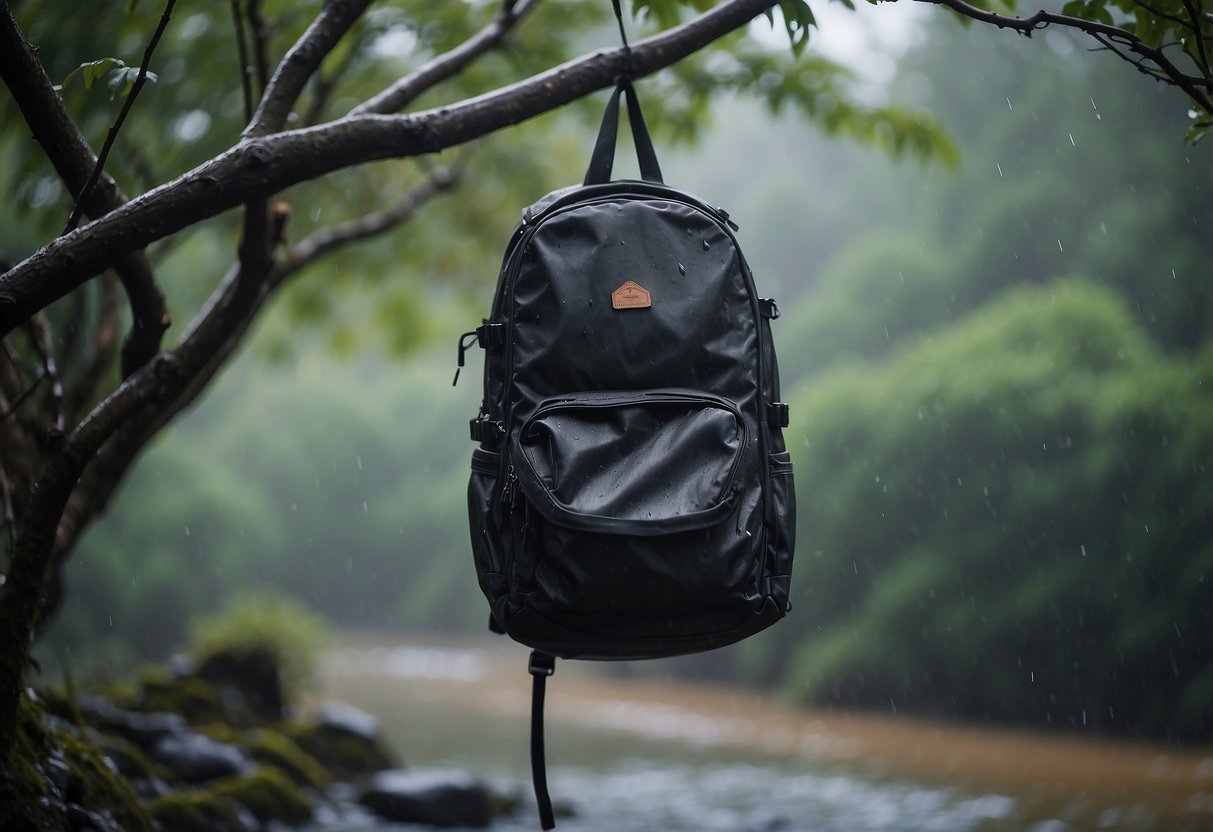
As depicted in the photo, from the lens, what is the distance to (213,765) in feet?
19.0

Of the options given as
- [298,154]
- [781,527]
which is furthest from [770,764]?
[298,154]

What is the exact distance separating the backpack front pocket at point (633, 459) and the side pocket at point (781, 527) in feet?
0.40

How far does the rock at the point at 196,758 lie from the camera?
5.69m

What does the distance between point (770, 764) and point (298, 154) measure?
24.7 feet

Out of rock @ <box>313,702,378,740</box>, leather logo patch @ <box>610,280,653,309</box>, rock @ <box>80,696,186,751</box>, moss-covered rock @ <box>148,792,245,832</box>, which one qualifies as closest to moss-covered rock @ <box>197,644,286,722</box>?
rock @ <box>313,702,378,740</box>

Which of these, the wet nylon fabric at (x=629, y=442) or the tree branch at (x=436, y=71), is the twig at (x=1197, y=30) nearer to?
the wet nylon fabric at (x=629, y=442)

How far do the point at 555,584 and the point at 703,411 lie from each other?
1.36 feet

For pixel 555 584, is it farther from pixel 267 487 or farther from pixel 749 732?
pixel 267 487

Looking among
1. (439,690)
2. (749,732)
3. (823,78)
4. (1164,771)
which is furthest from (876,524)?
(823,78)

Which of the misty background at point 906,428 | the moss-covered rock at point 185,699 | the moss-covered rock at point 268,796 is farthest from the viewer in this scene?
the misty background at point 906,428

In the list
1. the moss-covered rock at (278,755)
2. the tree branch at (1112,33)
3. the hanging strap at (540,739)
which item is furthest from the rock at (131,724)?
the tree branch at (1112,33)

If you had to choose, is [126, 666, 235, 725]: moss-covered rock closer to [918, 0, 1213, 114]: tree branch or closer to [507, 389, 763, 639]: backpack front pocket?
[507, 389, 763, 639]: backpack front pocket

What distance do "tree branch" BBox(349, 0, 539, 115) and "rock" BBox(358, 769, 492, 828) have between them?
4395 millimetres

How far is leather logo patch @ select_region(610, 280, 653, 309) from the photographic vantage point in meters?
1.94
